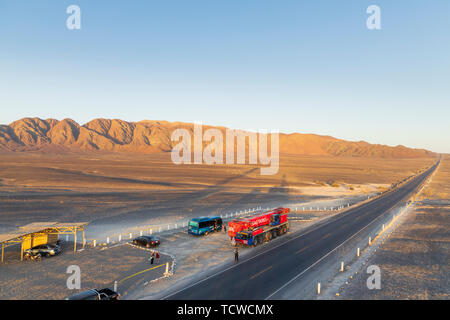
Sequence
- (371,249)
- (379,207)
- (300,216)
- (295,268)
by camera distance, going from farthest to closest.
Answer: (379,207) < (300,216) < (371,249) < (295,268)

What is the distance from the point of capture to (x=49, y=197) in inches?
2154

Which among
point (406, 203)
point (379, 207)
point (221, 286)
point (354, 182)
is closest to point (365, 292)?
point (221, 286)

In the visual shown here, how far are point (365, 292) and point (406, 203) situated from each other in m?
48.3

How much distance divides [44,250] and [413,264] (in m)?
34.3

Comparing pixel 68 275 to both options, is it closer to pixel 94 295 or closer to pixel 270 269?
pixel 94 295

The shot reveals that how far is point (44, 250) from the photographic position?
2581 cm

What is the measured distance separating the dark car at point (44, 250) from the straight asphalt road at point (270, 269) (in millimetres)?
14888

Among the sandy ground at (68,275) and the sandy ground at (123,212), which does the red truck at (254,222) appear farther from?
the sandy ground at (68,275)

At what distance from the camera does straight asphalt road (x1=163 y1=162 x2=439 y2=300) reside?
1869 centimetres

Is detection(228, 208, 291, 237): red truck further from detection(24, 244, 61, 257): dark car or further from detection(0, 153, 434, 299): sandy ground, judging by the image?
detection(24, 244, 61, 257): dark car

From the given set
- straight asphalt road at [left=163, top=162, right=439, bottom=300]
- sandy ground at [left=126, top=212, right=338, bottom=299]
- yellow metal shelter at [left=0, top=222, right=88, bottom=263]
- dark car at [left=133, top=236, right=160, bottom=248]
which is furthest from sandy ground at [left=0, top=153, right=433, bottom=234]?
straight asphalt road at [left=163, top=162, right=439, bottom=300]

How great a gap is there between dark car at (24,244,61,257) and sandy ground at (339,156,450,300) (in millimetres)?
25826

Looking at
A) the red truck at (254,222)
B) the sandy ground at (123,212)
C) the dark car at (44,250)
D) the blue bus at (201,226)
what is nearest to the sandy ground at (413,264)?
the red truck at (254,222)

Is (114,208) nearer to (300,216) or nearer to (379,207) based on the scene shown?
(300,216)
